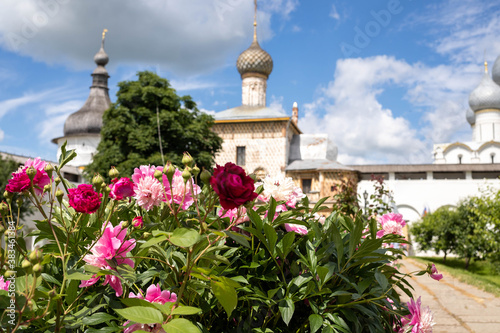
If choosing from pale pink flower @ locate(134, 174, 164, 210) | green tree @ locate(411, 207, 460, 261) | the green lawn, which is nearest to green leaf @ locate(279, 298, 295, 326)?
pale pink flower @ locate(134, 174, 164, 210)

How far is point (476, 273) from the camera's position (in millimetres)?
16047

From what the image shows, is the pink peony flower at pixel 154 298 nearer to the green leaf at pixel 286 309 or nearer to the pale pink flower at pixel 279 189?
the green leaf at pixel 286 309

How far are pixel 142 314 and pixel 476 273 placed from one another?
17.7 m

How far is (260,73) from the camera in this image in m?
24.6

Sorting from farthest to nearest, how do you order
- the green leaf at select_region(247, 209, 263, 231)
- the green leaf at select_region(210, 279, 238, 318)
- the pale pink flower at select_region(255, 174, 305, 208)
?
1. the pale pink flower at select_region(255, 174, 305, 208)
2. the green leaf at select_region(247, 209, 263, 231)
3. the green leaf at select_region(210, 279, 238, 318)

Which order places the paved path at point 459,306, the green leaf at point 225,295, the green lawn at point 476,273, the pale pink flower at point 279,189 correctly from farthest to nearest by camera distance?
1. the green lawn at point 476,273
2. the paved path at point 459,306
3. the pale pink flower at point 279,189
4. the green leaf at point 225,295

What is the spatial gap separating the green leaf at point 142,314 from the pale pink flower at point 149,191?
1.68 feet

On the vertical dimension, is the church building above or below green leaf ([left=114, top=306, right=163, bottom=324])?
above

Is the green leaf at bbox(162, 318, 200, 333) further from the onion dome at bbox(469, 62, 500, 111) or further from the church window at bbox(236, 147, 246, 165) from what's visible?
the onion dome at bbox(469, 62, 500, 111)

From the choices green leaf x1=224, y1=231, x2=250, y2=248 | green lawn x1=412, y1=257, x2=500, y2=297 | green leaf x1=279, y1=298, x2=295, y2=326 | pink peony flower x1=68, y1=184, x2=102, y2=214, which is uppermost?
pink peony flower x1=68, y1=184, x2=102, y2=214

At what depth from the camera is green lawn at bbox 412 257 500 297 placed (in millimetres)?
8797

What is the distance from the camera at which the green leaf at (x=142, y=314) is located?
1.08m

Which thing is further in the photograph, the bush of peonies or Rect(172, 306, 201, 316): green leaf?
the bush of peonies

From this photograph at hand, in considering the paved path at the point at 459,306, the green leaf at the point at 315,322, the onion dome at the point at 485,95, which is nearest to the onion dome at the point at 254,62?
the paved path at the point at 459,306
